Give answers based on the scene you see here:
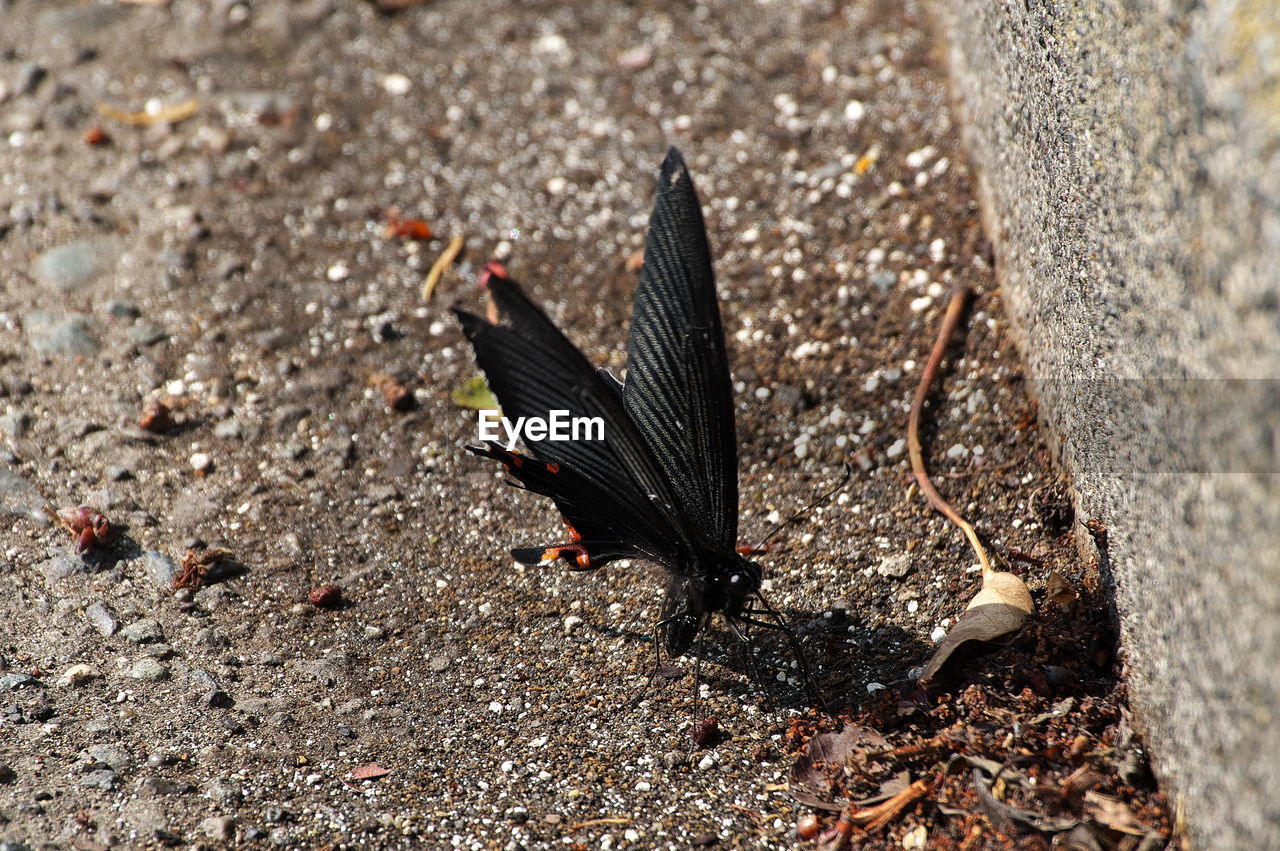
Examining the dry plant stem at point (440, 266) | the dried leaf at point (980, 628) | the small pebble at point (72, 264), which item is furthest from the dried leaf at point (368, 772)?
the small pebble at point (72, 264)

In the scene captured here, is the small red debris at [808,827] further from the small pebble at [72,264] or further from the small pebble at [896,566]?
the small pebble at [72,264]

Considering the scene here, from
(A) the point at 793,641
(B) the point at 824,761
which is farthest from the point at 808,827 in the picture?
(A) the point at 793,641

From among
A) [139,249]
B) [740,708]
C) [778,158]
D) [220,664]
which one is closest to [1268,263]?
[740,708]

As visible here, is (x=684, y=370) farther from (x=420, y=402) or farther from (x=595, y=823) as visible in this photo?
(x=420, y=402)

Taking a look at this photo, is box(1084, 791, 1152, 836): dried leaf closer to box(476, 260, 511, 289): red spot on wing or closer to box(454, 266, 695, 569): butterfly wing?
box(454, 266, 695, 569): butterfly wing

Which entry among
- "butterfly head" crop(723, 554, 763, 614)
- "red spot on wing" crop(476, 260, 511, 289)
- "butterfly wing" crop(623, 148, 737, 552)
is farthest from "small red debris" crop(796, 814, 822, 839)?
"red spot on wing" crop(476, 260, 511, 289)
